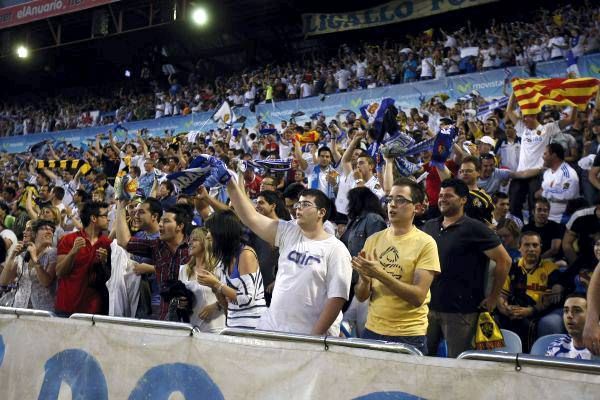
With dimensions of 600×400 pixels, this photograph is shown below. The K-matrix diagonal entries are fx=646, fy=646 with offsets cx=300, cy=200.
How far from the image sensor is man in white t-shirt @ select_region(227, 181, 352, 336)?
3.28 m

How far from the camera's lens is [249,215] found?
352 cm

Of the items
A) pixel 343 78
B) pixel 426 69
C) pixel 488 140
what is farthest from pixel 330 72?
pixel 488 140

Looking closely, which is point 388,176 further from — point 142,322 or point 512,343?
point 142,322

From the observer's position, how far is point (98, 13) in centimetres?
2073

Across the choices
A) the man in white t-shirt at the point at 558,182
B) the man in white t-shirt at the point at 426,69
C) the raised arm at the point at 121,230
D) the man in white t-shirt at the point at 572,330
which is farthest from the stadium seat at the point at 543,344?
the man in white t-shirt at the point at 426,69

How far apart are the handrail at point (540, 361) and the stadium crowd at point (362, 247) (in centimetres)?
94

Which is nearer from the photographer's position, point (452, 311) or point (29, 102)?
point (452, 311)

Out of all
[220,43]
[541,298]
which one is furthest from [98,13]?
[541,298]

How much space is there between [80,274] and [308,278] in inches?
93.6

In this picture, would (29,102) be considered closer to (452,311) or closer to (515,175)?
(515,175)

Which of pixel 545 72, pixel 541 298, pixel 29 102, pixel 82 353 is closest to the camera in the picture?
pixel 82 353

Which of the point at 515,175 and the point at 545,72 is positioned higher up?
the point at 545,72

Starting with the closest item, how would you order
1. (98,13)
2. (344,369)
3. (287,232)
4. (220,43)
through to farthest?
1. (344,369)
2. (287,232)
3. (98,13)
4. (220,43)

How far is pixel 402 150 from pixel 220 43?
66.4 ft
